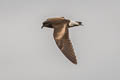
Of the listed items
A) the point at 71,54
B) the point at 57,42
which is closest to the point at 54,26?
the point at 57,42

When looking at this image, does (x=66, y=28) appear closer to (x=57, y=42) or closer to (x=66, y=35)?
(x=66, y=35)

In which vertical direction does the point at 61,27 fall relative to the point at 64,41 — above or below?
above

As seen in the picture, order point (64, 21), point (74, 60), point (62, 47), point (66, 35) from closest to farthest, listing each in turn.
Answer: point (74, 60)
point (62, 47)
point (66, 35)
point (64, 21)

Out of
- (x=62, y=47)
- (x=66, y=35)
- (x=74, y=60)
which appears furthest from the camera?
(x=66, y=35)

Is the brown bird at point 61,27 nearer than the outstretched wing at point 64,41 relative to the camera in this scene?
No

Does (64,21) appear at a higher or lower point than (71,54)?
higher

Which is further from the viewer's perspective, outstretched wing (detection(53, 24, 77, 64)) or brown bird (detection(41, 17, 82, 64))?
brown bird (detection(41, 17, 82, 64))

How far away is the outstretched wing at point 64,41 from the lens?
188 inches

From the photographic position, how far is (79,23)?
577 centimetres

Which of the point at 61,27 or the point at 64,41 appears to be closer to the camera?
the point at 64,41

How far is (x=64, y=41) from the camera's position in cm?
525

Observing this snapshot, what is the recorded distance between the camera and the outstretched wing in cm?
476

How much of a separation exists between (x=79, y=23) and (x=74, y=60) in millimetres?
1267

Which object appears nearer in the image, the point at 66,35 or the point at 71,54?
the point at 71,54
